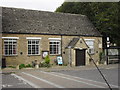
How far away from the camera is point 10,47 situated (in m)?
20.9

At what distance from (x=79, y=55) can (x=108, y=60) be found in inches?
178

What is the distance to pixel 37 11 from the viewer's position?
25859mm

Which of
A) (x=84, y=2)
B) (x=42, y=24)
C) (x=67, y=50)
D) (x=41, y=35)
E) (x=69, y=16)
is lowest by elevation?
(x=67, y=50)

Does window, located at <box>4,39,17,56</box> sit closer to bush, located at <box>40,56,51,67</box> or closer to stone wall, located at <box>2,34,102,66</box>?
stone wall, located at <box>2,34,102,66</box>

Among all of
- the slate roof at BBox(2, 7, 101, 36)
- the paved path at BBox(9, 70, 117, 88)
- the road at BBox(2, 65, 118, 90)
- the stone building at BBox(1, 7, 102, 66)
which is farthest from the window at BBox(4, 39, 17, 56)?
the paved path at BBox(9, 70, 117, 88)

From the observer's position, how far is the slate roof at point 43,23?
72.5ft

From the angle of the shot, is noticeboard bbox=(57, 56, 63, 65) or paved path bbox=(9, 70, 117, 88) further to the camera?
noticeboard bbox=(57, 56, 63, 65)

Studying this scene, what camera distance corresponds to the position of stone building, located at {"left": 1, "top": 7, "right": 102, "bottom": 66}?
21.0 meters

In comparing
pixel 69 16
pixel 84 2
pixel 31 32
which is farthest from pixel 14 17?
pixel 84 2

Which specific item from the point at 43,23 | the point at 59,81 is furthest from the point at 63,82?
the point at 43,23

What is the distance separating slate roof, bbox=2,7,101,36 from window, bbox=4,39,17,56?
1.13 metres

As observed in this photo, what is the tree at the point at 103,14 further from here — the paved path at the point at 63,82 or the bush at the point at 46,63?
the paved path at the point at 63,82

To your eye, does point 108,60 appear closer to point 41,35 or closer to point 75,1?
point 41,35

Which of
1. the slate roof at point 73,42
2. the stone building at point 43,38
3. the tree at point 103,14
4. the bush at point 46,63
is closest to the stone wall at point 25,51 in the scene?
the stone building at point 43,38
